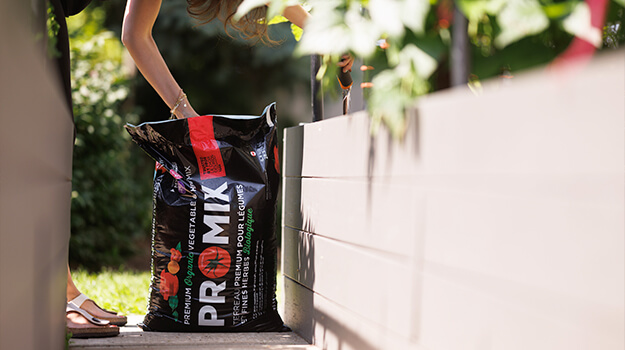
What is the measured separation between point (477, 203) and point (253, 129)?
119 cm

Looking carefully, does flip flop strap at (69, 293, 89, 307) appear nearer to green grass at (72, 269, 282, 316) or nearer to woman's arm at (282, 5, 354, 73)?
green grass at (72, 269, 282, 316)

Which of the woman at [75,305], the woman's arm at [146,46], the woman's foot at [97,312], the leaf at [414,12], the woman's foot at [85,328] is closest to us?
the leaf at [414,12]

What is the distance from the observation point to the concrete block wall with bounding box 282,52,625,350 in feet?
2.33

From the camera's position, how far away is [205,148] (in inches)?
77.3

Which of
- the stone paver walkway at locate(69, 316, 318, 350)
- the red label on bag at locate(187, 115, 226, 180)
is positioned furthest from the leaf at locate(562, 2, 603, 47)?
the red label on bag at locate(187, 115, 226, 180)

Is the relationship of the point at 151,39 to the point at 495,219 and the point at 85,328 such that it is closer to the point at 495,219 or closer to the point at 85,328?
the point at 85,328

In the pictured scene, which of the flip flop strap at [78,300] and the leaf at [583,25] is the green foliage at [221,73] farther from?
the leaf at [583,25]

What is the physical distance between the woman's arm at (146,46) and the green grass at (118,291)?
→ 819 millimetres

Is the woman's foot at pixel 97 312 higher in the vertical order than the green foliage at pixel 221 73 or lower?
lower

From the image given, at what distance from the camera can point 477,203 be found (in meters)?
0.92

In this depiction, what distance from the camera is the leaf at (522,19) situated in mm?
783

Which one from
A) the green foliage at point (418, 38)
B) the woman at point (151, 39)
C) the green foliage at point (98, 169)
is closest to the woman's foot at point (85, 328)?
the woman at point (151, 39)

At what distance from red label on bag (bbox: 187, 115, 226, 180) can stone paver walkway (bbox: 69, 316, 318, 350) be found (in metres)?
0.48

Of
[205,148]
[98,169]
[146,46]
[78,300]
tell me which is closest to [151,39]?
[146,46]
